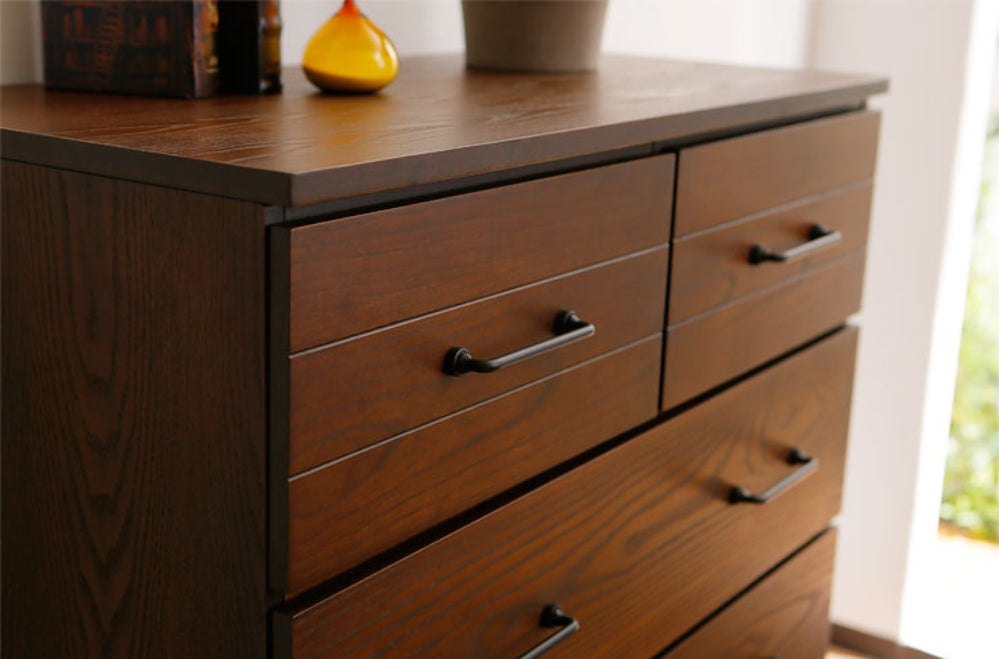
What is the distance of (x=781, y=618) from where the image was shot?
1531mm

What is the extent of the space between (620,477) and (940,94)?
49.7 inches

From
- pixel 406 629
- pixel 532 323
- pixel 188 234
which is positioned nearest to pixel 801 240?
pixel 532 323

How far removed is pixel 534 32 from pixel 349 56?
1.14ft

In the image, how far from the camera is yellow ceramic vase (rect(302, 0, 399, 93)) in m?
1.15

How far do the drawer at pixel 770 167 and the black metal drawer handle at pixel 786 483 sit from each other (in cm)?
31

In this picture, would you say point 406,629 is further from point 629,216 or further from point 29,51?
point 29,51

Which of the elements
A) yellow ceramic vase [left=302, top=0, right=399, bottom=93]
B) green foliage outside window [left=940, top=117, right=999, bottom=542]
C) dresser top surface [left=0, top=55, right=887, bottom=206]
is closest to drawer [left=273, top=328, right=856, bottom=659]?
dresser top surface [left=0, top=55, right=887, bottom=206]

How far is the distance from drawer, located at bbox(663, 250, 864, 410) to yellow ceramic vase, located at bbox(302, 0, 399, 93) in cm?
37

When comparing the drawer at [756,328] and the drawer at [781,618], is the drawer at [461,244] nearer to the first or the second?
the drawer at [756,328]

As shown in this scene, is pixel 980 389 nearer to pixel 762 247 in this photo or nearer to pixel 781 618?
pixel 781 618

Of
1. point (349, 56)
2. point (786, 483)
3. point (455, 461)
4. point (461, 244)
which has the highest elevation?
point (349, 56)

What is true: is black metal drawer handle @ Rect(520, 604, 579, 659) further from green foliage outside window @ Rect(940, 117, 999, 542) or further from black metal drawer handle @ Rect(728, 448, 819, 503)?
green foliage outside window @ Rect(940, 117, 999, 542)

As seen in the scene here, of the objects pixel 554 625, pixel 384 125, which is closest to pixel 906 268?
pixel 554 625

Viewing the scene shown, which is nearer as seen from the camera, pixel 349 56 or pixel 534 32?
pixel 349 56
